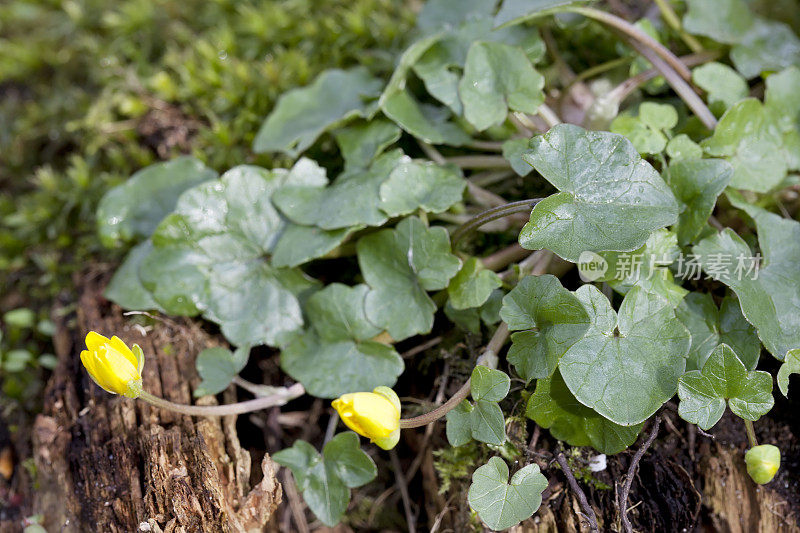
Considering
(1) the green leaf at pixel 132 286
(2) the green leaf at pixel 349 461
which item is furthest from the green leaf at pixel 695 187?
(1) the green leaf at pixel 132 286

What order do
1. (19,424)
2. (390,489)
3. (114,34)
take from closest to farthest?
(390,489) → (19,424) → (114,34)

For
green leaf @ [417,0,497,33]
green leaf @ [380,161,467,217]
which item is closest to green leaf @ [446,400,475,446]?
green leaf @ [380,161,467,217]

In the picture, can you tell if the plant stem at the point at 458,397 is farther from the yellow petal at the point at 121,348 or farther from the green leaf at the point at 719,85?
the green leaf at the point at 719,85

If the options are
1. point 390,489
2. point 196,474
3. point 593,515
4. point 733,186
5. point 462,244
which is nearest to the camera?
point 593,515

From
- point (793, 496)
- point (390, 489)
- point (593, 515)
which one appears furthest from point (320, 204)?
point (793, 496)

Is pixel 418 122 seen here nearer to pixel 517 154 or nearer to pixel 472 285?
pixel 517 154

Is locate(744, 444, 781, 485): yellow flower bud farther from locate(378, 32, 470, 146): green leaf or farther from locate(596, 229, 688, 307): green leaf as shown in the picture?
locate(378, 32, 470, 146): green leaf

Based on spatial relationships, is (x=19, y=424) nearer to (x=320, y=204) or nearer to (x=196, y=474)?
(x=196, y=474)
